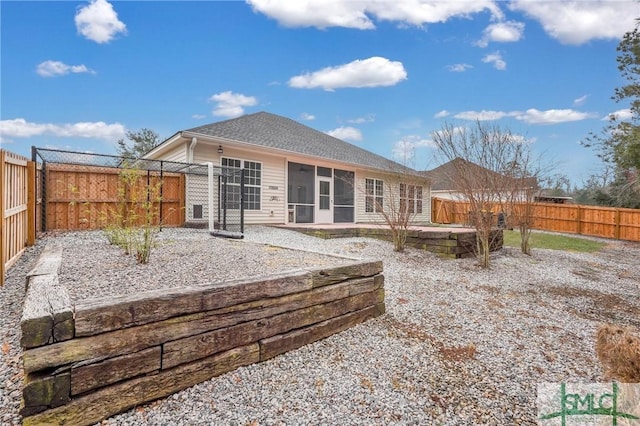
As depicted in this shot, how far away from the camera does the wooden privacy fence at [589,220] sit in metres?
13.9

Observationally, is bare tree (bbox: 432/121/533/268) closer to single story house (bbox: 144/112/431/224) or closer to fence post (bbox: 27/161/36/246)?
single story house (bbox: 144/112/431/224)

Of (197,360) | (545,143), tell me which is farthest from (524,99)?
(197,360)

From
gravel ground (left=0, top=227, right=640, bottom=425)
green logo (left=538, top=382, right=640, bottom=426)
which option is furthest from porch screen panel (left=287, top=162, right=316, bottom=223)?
green logo (left=538, top=382, right=640, bottom=426)

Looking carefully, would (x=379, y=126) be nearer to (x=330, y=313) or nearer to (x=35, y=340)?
(x=330, y=313)

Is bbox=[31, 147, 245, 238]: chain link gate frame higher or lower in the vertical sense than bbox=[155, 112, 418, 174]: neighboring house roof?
lower

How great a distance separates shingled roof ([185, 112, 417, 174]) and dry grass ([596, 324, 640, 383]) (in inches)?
303

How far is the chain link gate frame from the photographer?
632 centimetres

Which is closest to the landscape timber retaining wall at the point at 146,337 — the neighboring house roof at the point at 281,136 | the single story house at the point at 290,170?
the single story house at the point at 290,170

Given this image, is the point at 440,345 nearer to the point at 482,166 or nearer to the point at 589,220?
the point at 482,166

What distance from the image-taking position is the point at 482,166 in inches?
250

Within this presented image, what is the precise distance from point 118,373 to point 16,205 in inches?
159

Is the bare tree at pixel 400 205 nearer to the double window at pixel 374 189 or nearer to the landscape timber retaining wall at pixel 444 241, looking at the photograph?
the landscape timber retaining wall at pixel 444 241

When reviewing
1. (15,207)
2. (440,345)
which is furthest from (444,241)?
(15,207)

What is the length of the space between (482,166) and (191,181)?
286 inches
